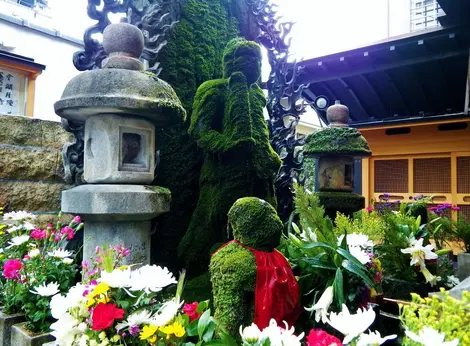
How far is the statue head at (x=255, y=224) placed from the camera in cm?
209

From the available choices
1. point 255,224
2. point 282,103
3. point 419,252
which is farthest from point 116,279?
point 282,103

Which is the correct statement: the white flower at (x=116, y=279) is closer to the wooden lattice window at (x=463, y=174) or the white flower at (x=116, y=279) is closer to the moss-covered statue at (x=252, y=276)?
the moss-covered statue at (x=252, y=276)

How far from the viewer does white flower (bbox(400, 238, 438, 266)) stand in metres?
3.07

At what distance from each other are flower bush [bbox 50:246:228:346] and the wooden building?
255 inches

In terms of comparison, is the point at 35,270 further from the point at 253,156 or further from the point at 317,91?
the point at 317,91

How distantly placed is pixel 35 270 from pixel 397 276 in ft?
10.8

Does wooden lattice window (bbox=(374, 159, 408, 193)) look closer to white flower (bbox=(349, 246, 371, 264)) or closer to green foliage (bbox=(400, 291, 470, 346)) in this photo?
white flower (bbox=(349, 246, 371, 264))

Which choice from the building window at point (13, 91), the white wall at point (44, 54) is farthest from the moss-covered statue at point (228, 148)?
the white wall at point (44, 54)

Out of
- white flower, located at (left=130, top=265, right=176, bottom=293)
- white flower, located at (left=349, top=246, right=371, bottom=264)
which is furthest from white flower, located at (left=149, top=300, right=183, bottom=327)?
white flower, located at (left=349, top=246, right=371, bottom=264)

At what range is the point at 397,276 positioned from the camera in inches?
139

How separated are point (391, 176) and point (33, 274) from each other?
831 centimetres

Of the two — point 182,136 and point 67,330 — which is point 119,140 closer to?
point 182,136

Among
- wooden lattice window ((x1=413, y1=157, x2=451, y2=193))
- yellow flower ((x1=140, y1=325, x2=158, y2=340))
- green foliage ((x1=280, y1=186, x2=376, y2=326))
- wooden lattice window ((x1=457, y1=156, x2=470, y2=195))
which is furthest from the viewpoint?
wooden lattice window ((x1=413, y1=157, x2=451, y2=193))

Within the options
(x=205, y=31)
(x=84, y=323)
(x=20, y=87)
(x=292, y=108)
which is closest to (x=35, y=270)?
(x=84, y=323)
